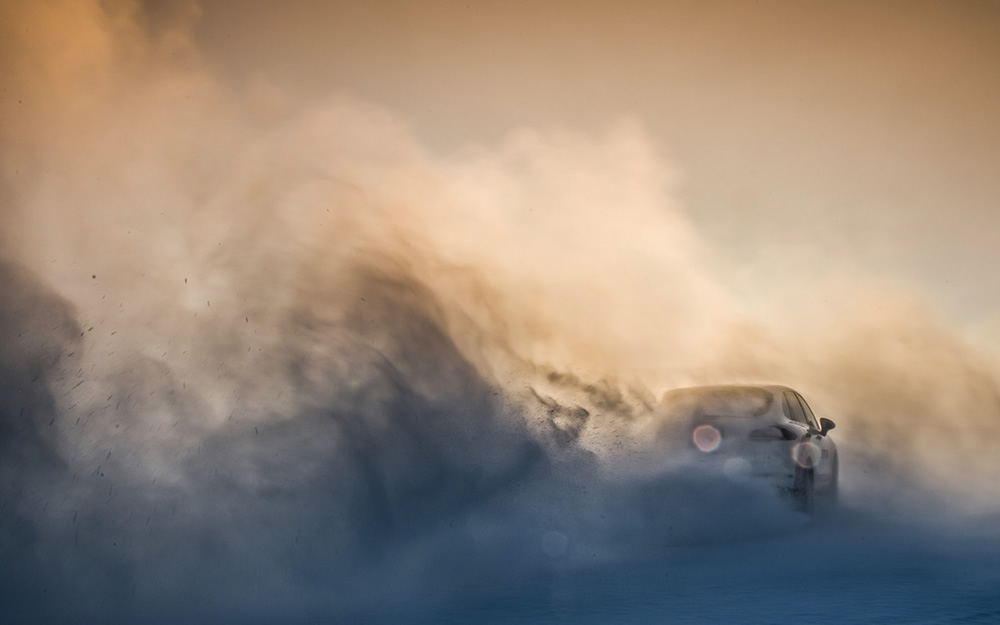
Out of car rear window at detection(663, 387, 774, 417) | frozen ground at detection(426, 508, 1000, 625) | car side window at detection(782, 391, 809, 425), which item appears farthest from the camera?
car side window at detection(782, 391, 809, 425)

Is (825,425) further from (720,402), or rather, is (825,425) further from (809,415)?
(720,402)

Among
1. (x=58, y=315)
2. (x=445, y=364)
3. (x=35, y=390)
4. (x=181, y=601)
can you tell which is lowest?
(x=181, y=601)

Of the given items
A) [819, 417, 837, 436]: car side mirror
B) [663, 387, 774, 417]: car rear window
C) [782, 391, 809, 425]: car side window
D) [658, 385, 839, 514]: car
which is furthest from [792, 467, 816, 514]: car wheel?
[663, 387, 774, 417]: car rear window

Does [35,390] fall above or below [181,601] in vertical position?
above

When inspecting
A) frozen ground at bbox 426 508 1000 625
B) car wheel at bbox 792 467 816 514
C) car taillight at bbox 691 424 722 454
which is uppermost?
car taillight at bbox 691 424 722 454

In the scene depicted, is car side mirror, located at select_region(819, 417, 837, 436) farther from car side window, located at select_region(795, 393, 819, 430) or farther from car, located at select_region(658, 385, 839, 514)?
car, located at select_region(658, 385, 839, 514)

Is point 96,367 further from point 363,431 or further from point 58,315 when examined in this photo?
point 363,431

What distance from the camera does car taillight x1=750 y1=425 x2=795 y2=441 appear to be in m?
10.6

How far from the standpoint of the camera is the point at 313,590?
→ 7609 millimetres

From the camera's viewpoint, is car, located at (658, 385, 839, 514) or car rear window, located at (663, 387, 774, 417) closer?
car, located at (658, 385, 839, 514)

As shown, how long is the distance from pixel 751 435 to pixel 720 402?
1.84 feet

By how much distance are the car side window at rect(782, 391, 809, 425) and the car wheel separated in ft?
1.98

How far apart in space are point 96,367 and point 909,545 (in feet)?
28.6

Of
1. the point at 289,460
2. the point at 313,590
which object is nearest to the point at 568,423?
the point at 289,460
